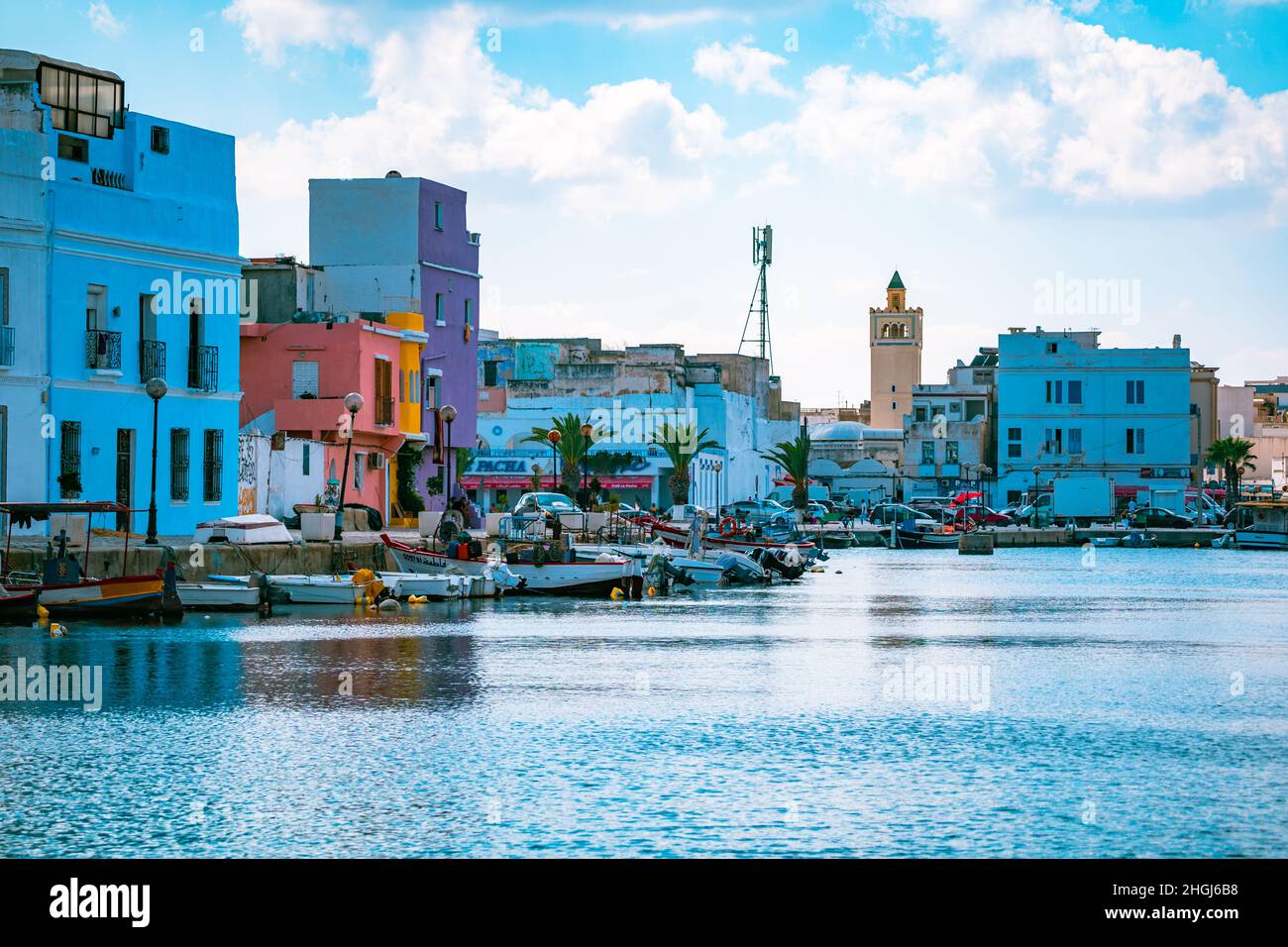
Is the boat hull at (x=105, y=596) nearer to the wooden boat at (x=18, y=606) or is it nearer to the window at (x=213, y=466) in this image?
the wooden boat at (x=18, y=606)

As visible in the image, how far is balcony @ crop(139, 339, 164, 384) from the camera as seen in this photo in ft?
144

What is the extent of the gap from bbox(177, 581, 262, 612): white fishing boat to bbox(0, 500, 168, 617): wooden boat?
2218 millimetres

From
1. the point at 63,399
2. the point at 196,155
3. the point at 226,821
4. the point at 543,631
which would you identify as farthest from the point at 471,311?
the point at 226,821

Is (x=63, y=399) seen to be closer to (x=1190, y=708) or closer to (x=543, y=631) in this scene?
(x=543, y=631)

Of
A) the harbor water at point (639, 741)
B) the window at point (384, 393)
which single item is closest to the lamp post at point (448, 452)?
the window at point (384, 393)

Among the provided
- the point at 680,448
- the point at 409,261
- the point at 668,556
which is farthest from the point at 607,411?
the point at 668,556

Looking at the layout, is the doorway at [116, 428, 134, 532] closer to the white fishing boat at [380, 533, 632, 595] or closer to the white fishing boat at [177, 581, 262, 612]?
the white fishing boat at [380, 533, 632, 595]

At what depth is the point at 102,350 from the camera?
4262 centimetres

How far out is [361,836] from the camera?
15.9 meters

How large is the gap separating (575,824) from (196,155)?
33.5 meters

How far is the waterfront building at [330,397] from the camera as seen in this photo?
5572 cm

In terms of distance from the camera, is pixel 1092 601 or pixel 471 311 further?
pixel 471 311

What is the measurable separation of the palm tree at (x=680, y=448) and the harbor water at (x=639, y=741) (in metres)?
54.7
